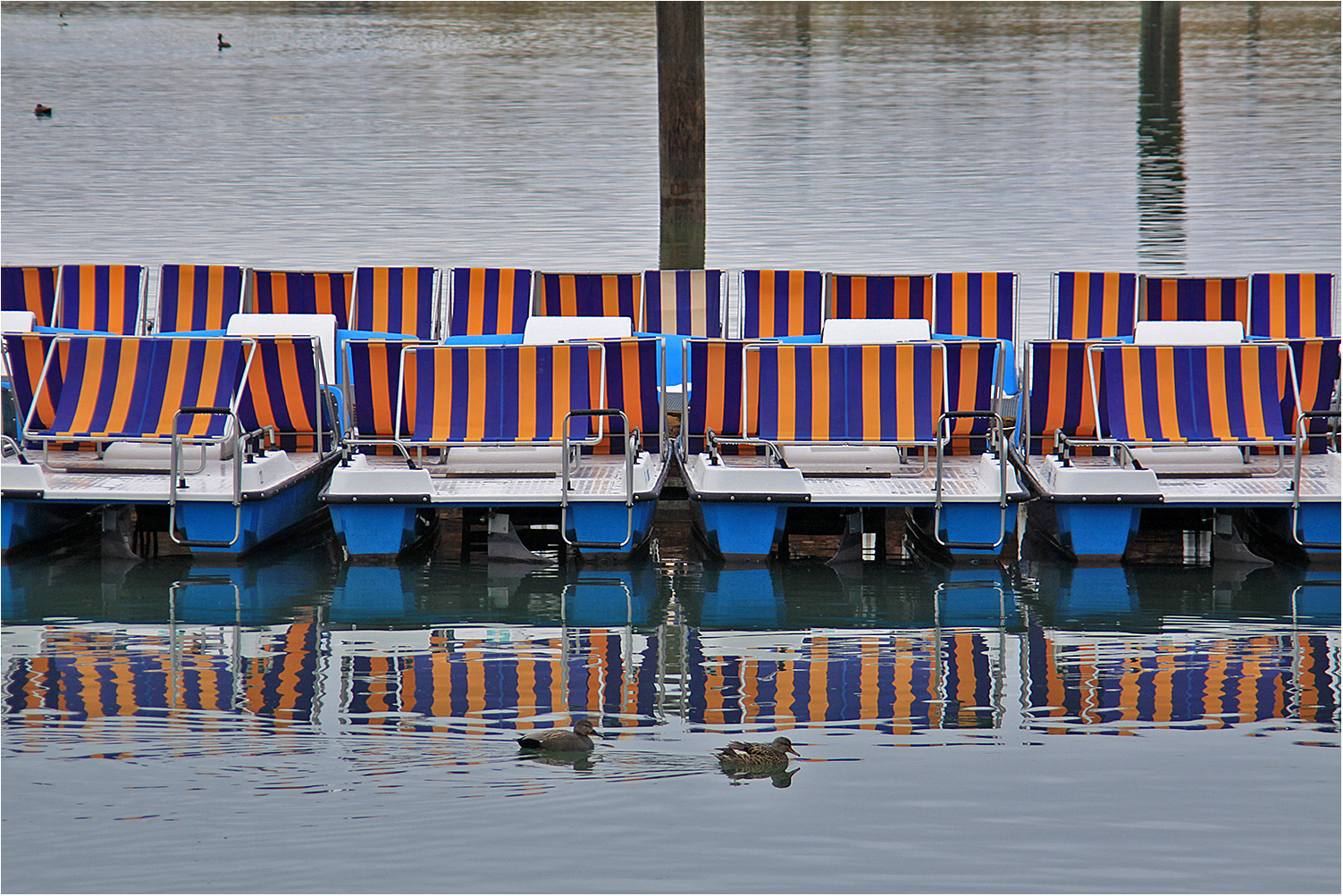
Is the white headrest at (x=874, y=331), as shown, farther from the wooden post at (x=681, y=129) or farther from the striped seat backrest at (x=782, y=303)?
the wooden post at (x=681, y=129)

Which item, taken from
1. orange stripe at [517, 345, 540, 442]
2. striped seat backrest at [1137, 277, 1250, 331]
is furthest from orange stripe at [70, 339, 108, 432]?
striped seat backrest at [1137, 277, 1250, 331]

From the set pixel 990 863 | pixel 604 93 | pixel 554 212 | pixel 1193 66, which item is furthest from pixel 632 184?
pixel 1193 66

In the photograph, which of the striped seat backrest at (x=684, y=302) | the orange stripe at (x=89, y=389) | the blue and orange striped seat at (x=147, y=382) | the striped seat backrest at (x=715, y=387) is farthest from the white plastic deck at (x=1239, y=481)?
the orange stripe at (x=89, y=389)

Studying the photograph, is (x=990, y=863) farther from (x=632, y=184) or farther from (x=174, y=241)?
(x=632, y=184)

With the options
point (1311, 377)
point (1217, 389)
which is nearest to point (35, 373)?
point (1217, 389)

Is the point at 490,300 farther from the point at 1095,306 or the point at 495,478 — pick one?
the point at 1095,306

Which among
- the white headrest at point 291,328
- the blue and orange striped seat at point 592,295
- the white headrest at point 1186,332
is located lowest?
the white headrest at point 1186,332

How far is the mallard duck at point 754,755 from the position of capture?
5859 millimetres

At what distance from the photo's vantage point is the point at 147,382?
9.12m

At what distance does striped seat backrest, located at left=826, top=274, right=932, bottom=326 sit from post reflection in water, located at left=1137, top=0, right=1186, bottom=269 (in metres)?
7.35

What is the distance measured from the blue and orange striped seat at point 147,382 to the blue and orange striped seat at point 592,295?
2.92 metres

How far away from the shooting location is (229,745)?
6223 millimetres

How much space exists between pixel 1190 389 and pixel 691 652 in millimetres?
3526

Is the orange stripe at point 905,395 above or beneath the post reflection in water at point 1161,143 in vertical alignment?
beneath
